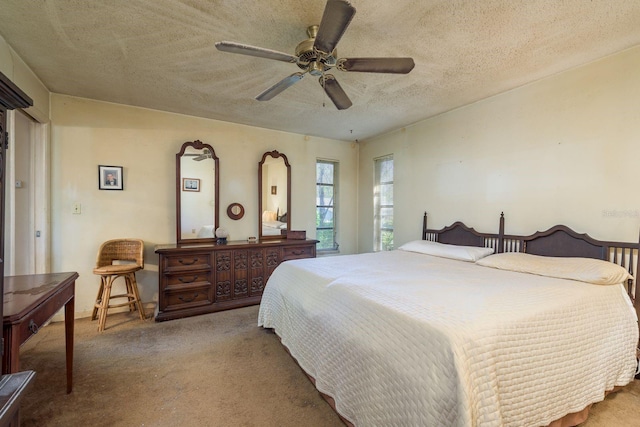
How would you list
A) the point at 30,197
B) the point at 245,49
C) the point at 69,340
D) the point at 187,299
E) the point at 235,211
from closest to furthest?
the point at 245,49
the point at 69,340
the point at 30,197
the point at 187,299
the point at 235,211

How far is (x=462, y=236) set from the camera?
334 centimetres

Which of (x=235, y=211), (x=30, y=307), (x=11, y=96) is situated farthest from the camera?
(x=235, y=211)

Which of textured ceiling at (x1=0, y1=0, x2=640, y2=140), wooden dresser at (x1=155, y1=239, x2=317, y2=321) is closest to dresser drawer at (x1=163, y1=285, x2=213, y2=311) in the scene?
wooden dresser at (x1=155, y1=239, x2=317, y2=321)

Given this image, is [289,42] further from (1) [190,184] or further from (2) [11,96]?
(1) [190,184]

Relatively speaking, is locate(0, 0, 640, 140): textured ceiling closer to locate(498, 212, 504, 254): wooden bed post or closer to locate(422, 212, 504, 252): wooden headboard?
locate(498, 212, 504, 254): wooden bed post

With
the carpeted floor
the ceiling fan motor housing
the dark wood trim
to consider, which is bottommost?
the carpeted floor

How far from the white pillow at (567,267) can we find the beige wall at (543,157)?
1.44 ft

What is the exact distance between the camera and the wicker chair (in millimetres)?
Answer: 2893

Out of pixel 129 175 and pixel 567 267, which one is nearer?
pixel 567 267

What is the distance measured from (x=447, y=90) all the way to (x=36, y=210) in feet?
14.7

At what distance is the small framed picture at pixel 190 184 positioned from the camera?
3666 millimetres

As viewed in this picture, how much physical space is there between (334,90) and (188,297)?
281 centimetres

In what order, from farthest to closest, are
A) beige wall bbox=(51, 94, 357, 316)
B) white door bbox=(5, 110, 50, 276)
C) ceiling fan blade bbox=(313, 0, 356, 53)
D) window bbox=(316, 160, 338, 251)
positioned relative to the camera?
window bbox=(316, 160, 338, 251)
beige wall bbox=(51, 94, 357, 316)
white door bbox=(5, 110, 50, 276)
ceiling fan blade bbox=(313, 0, 356, 53)

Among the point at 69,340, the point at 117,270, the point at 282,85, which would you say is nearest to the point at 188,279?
the point at 117,270
